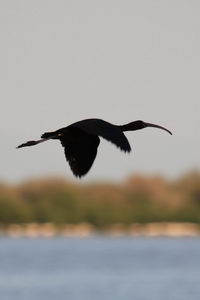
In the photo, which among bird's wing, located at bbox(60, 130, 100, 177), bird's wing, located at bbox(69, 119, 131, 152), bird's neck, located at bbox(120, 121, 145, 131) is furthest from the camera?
bird's neck, located at bbox(120, 121, 145, 131)

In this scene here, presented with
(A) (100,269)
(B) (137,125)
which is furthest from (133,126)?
(A) (100,269)

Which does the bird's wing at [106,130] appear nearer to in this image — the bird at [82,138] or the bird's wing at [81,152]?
the bird at [82,138]

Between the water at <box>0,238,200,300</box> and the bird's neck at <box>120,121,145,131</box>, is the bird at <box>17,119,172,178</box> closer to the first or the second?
the bird's neck at <box>120,121,145,131</box>

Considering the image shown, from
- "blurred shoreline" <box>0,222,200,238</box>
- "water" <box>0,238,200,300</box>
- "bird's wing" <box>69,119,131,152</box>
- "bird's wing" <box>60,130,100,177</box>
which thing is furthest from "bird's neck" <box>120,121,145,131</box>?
"blurred shoreline" <box>0,222,200,238</box>

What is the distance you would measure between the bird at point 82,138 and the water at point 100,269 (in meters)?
15.0

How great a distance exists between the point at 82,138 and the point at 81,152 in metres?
0.13

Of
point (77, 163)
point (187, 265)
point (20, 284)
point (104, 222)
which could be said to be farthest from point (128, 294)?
point (104, 222)

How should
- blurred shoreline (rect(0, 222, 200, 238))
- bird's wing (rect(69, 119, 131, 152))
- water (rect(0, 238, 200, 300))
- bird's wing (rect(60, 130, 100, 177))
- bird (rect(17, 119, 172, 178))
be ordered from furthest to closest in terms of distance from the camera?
blurred shoreline (rect(0, 222, 200, 238)) → water (rect(0, 238, 200, 300)) → bird's wing (rect(60, 130, 100, 177)) → bird (rect(17, 119, 172, 178)) → bird's wing (rect(69, 119, 131, 152))

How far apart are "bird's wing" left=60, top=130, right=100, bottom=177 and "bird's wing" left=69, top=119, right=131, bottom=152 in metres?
0.75

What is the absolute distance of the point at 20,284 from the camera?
3247 cm

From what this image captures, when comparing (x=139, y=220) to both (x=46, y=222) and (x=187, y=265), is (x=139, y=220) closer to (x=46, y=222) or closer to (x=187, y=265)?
(x=46, y=222)

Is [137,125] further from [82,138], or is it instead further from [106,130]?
[106,130]

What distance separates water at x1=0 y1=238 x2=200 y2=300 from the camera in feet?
99.5

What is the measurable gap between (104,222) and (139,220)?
3.84ft
